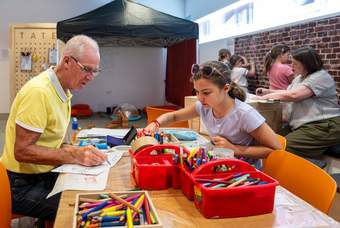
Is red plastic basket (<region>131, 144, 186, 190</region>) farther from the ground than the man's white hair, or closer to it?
closer to it

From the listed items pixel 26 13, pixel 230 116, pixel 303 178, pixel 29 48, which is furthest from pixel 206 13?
pixel 303 178

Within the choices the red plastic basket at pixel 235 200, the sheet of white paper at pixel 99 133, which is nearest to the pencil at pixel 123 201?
the red plastic basket at pixel 235 200

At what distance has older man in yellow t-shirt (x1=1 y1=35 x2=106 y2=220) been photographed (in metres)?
1.66

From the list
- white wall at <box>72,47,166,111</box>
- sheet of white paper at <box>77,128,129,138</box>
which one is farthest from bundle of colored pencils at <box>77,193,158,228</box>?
white wall at <box>72,47,166,111</box>

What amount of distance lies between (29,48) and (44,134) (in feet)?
16.0

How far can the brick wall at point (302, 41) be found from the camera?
355 cm

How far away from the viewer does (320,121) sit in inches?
127

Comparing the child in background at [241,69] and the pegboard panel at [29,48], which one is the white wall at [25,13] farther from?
the child in background at [241,69]

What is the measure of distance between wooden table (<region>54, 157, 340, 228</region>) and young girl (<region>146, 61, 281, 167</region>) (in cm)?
46

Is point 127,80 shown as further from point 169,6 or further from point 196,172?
point 196,172

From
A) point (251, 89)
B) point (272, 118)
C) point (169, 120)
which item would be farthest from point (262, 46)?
point (169, 120)

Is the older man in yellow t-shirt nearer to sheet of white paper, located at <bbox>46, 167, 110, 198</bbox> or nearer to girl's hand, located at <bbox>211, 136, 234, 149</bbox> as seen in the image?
sheet of white paper, located at <bbox>46, 167, 110, 198</bbox>

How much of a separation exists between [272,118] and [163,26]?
2.33 meters

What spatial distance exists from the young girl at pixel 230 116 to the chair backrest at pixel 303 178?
0.30 feet
